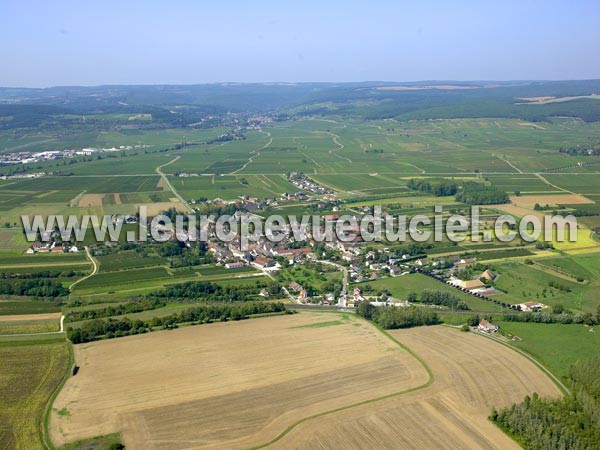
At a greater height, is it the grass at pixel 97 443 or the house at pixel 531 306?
the grass at pixel 97 443

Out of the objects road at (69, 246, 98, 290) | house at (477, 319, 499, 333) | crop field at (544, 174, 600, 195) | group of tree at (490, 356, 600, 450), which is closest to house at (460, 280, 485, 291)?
house at (477, 319, 499, 333)

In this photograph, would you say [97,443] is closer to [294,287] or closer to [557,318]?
[294,287]

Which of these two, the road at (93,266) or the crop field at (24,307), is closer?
the crop field at (24,307)

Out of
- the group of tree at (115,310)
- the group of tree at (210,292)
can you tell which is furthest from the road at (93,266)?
the group of tree at (210,292)

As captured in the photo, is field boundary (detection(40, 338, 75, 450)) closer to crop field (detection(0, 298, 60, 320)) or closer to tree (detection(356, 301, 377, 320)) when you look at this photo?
crop field (detection(0, 298, 60, 320))

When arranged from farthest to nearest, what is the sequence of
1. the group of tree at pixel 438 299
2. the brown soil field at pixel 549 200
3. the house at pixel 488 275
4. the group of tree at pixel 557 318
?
the brown soil field at pixel 549 200 → the house at pixel 488 275 → the group of tree at pixel 438 299 → the group of tree at pixel 557 318

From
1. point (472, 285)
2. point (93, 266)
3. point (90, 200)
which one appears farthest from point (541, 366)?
point (90, 200)

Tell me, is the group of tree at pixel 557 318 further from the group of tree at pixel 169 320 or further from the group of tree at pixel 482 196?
the group of tree at pixel 482 196

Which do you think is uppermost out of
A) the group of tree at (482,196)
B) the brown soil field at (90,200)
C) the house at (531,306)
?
the brown soil field at (90,200)
